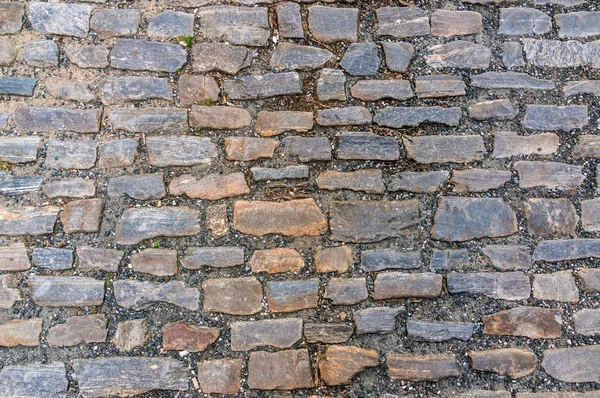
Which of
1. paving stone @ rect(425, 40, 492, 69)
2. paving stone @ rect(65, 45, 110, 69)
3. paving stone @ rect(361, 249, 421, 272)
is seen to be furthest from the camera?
paving stone @ rect(425, 40, 492, 69)

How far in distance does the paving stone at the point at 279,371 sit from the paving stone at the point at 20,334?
95 cm

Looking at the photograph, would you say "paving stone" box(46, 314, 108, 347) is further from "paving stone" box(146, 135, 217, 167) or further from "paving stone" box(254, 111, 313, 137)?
"paving stone" box(254, 111, 313, 137)

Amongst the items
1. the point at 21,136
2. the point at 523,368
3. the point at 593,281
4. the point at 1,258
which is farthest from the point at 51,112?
the point at 593,281

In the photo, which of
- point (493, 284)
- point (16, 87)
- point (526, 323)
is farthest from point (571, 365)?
point (16, 87)

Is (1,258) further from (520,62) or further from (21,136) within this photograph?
(520,62)

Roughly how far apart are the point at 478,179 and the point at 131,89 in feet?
5.60

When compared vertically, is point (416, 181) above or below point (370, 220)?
above

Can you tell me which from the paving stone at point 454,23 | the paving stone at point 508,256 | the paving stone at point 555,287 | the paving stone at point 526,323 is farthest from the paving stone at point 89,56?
the paving stone at point 555,287

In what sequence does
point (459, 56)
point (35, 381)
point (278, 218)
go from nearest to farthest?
point (35, 381), point (278, 218), point (459, 56)

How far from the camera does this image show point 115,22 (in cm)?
246

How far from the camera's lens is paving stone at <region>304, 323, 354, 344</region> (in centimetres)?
226

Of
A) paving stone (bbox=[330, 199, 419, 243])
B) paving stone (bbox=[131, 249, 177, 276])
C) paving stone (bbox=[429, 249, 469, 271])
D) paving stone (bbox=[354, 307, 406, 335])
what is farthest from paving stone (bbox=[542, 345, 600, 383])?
paving stone (bbox=[131, 249, 177, 276])

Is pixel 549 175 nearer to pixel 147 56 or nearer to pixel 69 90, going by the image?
pixel 147 56

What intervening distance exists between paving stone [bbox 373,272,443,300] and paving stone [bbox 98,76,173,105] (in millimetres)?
1325
